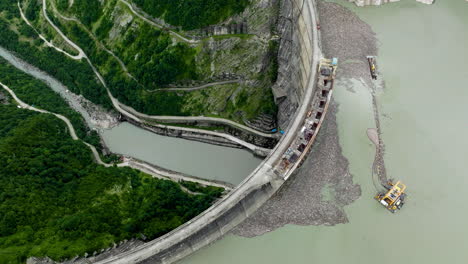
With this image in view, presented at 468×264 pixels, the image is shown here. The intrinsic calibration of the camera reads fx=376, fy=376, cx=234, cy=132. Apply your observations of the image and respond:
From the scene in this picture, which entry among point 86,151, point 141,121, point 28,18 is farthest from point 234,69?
point 28,18

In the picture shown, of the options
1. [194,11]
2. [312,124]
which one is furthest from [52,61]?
[312,124]

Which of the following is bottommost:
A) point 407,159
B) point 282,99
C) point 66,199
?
point 66,199

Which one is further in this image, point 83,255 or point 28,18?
point 28,18

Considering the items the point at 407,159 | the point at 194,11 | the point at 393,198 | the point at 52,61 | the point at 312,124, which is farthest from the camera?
the point at 52,61

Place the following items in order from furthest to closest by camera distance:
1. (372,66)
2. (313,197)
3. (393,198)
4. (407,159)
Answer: (372,66)
(407,159)
(313,197)
(393,198)

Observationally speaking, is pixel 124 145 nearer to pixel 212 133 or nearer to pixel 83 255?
pixel 212 133

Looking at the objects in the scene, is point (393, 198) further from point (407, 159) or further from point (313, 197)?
point (313, 197)

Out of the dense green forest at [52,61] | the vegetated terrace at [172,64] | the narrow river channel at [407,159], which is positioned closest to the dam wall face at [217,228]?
the narrow river channel at [407,159]
